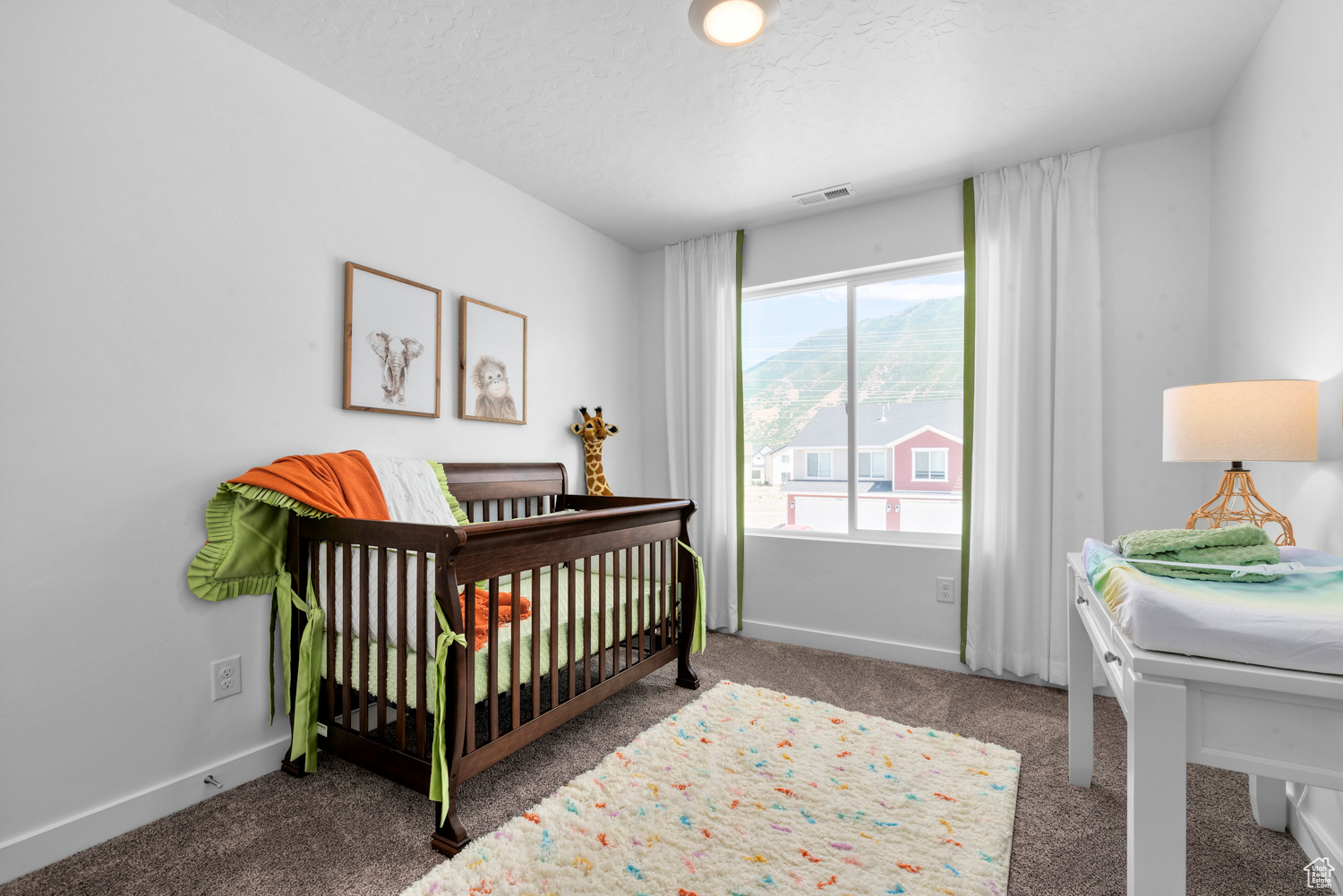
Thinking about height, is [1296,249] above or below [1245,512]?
above

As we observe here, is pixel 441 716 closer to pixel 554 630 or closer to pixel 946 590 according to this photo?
pixel 554 630

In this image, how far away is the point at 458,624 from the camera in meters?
1.44

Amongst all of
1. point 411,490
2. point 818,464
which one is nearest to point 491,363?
point 411,490

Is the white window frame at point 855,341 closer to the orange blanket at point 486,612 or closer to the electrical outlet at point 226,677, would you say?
the orange blanket at point 486,612

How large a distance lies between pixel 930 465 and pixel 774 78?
6.27 ft

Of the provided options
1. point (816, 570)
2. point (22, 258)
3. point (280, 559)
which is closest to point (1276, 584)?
point (816, 570)

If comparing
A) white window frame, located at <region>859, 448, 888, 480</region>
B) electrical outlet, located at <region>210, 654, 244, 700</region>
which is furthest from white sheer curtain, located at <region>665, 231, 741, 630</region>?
electrical outlet, located at <region>210, 654, 244, 700</region>

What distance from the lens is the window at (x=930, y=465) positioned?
289 centimetres

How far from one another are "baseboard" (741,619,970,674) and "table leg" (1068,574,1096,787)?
3.31ft

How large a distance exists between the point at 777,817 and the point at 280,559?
1.68 m

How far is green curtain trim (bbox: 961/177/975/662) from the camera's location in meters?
2.71

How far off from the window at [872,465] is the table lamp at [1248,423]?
4.85 feet

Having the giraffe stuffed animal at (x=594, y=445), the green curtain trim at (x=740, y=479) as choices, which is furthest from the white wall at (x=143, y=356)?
the green curtain trim at (x=740, y=479)

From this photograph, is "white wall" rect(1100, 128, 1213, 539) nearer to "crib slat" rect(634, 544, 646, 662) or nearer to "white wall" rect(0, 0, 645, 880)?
"crib slat" rect(634, 544, 646, 662)
